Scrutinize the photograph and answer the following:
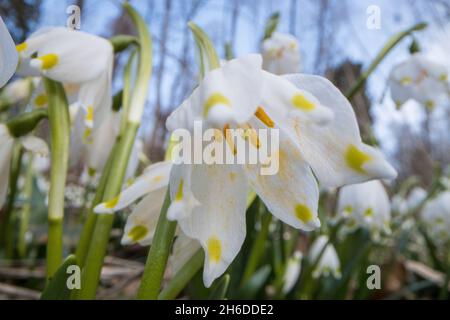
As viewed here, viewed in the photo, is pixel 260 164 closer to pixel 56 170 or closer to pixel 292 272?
pixel 56 170

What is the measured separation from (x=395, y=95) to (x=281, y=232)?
364 millimetres

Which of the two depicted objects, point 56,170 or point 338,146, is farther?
point 56,170

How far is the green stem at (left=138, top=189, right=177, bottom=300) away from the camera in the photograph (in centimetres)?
46

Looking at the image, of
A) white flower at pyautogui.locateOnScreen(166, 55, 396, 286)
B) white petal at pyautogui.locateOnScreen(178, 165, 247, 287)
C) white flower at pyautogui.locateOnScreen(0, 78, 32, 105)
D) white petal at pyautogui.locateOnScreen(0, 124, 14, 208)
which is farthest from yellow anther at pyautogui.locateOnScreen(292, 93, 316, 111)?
white flower at pyautogui.locateOnScreen(0, 78, 32, 105)

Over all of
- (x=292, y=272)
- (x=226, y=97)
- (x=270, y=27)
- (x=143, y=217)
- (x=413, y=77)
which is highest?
(x=270, y=27)

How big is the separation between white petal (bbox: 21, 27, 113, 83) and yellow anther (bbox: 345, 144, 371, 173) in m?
0.34

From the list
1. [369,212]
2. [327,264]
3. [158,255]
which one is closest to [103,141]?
[158,255]

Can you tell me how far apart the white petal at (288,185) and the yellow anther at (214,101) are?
4.6 inches

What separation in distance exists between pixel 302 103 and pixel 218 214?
0.13 metres

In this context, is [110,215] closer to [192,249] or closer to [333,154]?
[192,249]

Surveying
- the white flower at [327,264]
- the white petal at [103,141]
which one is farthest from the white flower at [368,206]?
the white petal at [103,141]

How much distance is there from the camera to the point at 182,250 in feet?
1.87

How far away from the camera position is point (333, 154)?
1.40 ft

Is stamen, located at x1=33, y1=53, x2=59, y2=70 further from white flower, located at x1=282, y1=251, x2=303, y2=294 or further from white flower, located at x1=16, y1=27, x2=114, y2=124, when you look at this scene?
white flower, located at x1=282, y1=251, x2=303, y2=294
